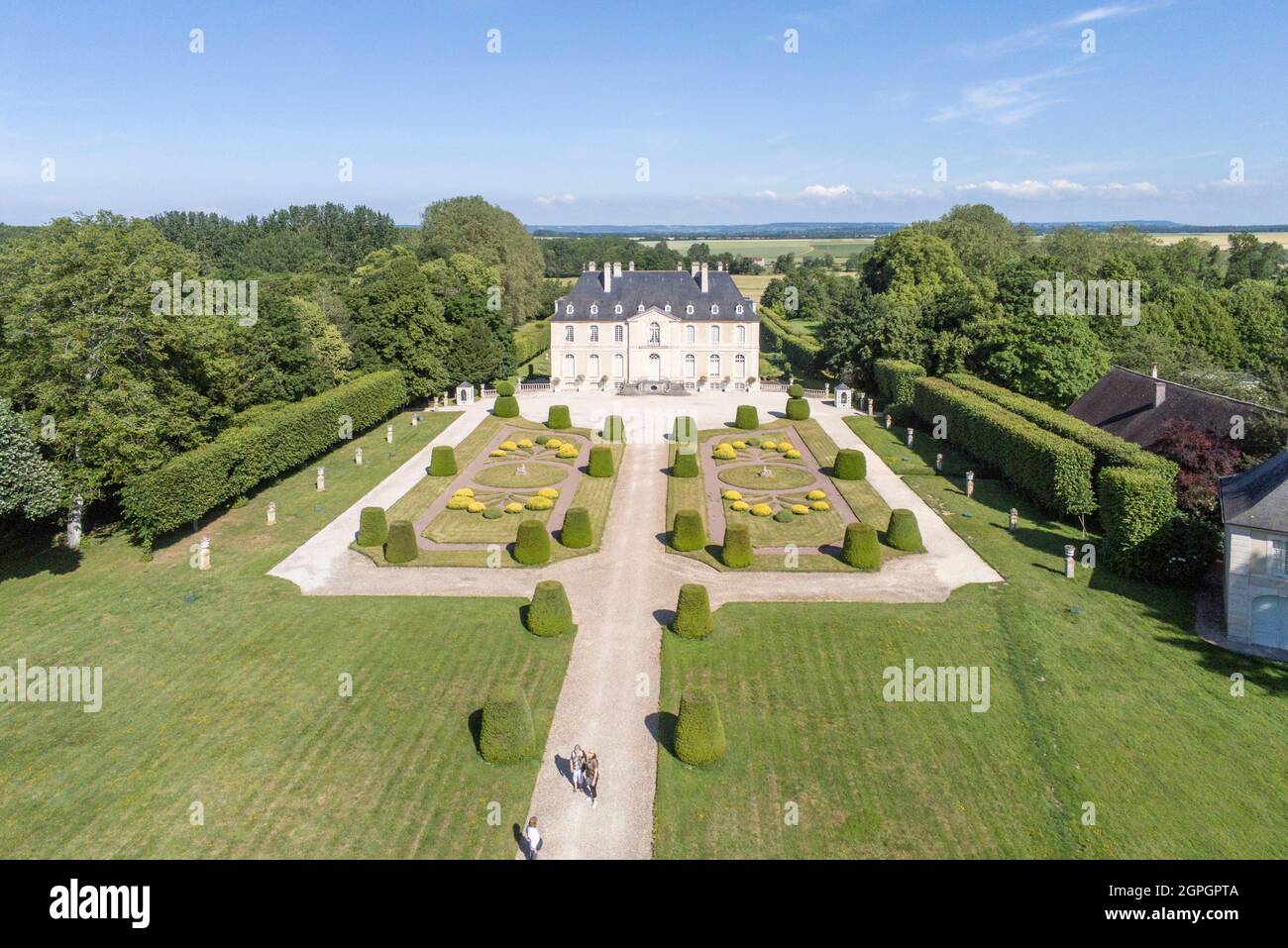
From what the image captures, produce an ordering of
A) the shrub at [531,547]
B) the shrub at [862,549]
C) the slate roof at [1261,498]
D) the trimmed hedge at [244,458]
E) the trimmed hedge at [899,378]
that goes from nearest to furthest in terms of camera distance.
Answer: the slate roof at [1261,498], the shrub at [862,549], the shrub at [531,547], the trimmed hedge at [244,458], the trimmed hedge at [899,378]

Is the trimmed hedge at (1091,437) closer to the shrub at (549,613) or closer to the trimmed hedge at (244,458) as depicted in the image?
the shrub at (549,613)

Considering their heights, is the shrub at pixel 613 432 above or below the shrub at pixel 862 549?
above

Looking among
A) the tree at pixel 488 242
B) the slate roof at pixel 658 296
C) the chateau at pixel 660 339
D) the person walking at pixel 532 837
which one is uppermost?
the tree at pixel 488 242

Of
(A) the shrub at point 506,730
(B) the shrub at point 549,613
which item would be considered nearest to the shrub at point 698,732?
(A) the shrub at point 506,730

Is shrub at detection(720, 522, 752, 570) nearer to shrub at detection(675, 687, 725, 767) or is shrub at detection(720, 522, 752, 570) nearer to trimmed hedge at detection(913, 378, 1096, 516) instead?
shrub at detection(675, 687, 725, 767)

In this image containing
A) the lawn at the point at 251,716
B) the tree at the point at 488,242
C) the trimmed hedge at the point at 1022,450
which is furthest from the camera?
Answer: the tree at the point at 488,242

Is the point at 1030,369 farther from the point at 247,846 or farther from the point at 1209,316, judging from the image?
the point at 247,846

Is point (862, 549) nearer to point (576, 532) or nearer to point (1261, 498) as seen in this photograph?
point (576, 532)

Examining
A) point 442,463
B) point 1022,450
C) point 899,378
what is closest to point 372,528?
point 442,463
